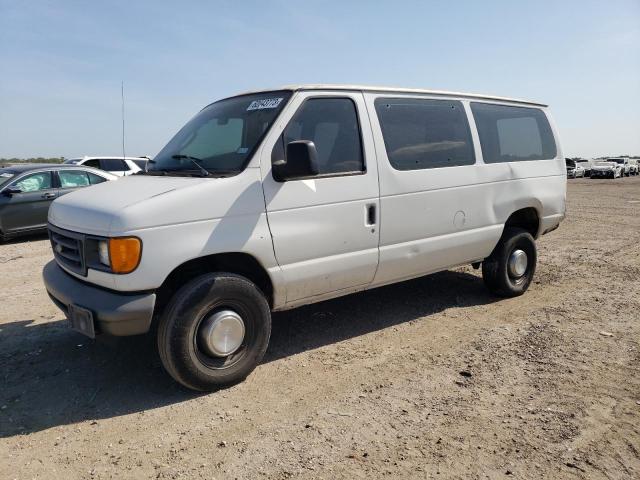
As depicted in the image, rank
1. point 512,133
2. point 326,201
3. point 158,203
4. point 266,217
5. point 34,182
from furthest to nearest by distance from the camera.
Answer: point 34,182
point 512,133
point 326,201
point 266,217
point 158,203

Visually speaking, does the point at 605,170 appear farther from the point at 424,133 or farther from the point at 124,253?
the point at 124,253

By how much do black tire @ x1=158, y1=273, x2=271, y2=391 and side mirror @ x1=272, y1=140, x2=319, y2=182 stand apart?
0.84 metres

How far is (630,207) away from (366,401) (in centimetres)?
1507

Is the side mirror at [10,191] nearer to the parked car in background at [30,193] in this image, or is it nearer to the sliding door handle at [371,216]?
the parked car in background at [30,193]

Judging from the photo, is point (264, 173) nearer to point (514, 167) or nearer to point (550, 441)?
point (550, 441)

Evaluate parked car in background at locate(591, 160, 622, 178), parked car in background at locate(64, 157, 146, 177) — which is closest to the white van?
parked car in background at locate(64, 157, 146, 177)

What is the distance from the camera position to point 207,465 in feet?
9.21

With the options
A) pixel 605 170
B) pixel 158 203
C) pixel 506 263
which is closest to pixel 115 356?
pixel 158 203

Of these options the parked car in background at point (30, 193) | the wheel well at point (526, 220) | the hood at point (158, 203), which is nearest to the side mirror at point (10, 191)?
the parked car in background at point (30, 193)

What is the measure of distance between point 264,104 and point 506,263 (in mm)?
3336

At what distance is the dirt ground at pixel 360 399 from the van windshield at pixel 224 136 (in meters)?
1.67

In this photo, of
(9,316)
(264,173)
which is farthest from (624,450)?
(9,316)

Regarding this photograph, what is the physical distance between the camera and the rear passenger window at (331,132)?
392 cm

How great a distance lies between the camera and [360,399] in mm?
3496
